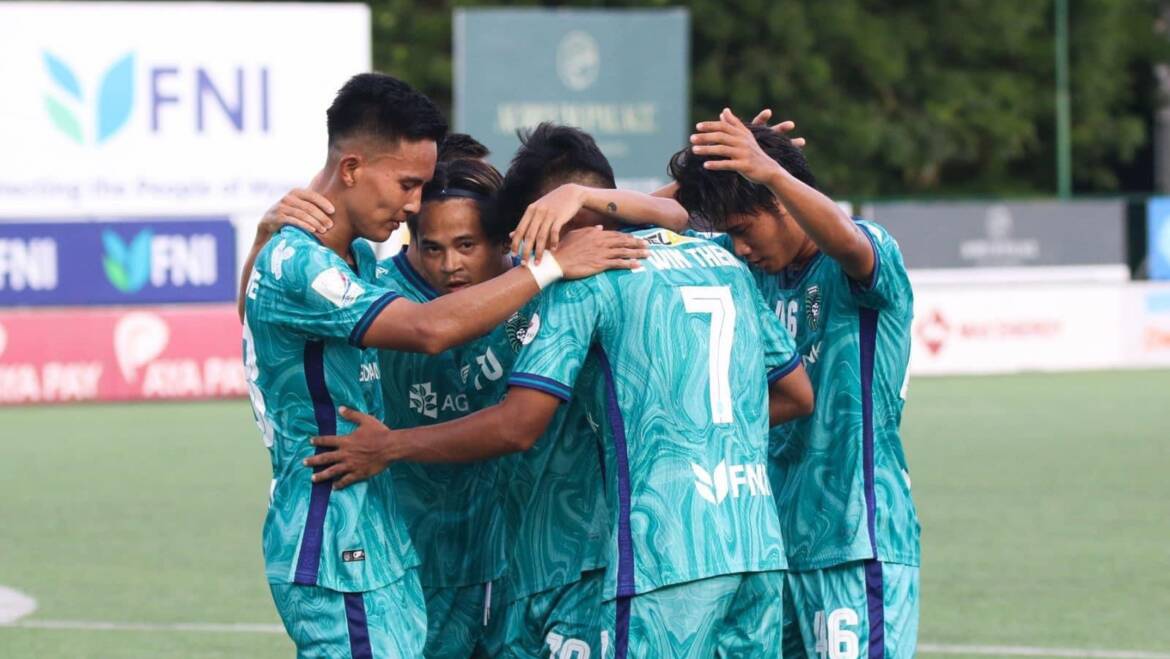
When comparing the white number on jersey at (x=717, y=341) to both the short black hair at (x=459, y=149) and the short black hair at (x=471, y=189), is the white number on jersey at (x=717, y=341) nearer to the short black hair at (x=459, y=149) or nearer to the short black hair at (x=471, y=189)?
the short black hair at (x=471, y=189)

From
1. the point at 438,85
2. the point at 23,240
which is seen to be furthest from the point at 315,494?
the point at 438,85

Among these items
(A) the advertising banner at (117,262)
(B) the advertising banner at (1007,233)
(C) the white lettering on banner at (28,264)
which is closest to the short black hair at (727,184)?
(A) the advertising banner at (117,262)

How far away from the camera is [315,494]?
4.64m

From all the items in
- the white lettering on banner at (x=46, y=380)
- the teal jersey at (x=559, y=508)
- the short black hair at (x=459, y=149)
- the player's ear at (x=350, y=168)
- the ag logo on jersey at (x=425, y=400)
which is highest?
the short black hair at (x=459, y=149)

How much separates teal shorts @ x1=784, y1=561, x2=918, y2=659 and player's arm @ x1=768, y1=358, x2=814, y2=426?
449 millimetres

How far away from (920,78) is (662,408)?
3746 centimetres

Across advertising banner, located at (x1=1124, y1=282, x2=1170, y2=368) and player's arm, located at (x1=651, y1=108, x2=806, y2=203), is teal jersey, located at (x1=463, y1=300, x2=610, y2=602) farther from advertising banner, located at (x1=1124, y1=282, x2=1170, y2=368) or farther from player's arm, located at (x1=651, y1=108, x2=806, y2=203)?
advertising banner, located at (x1=1124, y1=282, x2=1170, y2=368)

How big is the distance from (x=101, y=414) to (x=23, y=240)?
2.12 m

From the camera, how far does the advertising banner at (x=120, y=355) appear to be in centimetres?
1925

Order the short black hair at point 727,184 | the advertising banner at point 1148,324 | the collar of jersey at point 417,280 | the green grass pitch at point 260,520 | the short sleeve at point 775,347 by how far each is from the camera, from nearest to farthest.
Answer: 1. the short sleeve at point 775,347
2. the short black hair at point 727,184
3. the collar of jersey at point 417,280
4. the green grass pitch at point 260,520
5. the advertising banner at point 1148,324

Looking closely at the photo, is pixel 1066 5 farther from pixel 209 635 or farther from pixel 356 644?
pixel 356 644

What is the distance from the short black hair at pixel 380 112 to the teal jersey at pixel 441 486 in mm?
715

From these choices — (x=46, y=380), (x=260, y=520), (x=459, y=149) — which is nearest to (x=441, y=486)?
(x=459, y=149)

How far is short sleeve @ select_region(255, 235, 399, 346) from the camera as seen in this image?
454 centimetres
